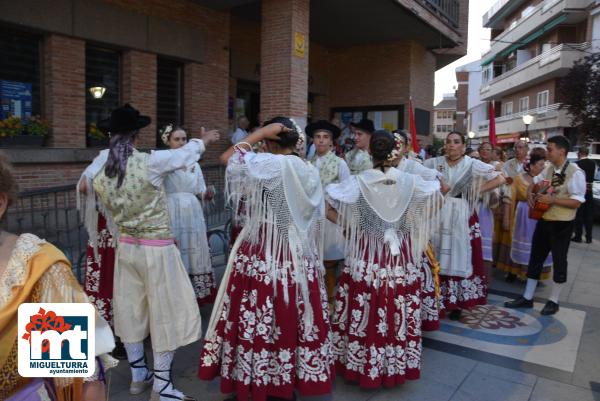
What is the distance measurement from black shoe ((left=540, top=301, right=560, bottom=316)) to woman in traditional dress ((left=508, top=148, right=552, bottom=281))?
1.20 metres

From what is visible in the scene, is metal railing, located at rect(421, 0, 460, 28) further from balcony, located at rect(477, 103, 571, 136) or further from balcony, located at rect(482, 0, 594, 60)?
balcony, located at rect(482, 0, 594, 60)

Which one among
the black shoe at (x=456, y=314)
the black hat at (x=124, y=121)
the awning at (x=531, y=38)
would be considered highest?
the awning at (x=531, y=38)

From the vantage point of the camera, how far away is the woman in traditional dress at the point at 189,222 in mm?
4602

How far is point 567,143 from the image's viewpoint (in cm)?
515

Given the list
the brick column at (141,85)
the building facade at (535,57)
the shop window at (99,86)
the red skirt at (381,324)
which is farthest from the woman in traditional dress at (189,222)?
the building facade at (535,57)

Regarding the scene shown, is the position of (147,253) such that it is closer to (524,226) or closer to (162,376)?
(162,376)

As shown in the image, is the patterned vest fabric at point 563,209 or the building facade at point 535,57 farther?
the building facade at point 535,57

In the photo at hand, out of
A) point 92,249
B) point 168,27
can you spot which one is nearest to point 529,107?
point 168,27

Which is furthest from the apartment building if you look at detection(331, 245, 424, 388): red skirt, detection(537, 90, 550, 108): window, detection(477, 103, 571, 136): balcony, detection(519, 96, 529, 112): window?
detection(331, 245, 424, 388): red skirt

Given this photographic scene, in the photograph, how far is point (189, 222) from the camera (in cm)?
471

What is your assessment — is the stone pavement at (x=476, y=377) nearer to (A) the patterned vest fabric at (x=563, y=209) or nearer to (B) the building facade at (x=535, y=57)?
(A) the patterned vest fabric at (x=563, y=209)

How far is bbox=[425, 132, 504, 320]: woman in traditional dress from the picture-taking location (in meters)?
4.76

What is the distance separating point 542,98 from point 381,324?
31896mm

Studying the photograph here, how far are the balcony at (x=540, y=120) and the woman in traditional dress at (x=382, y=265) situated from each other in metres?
22.5
